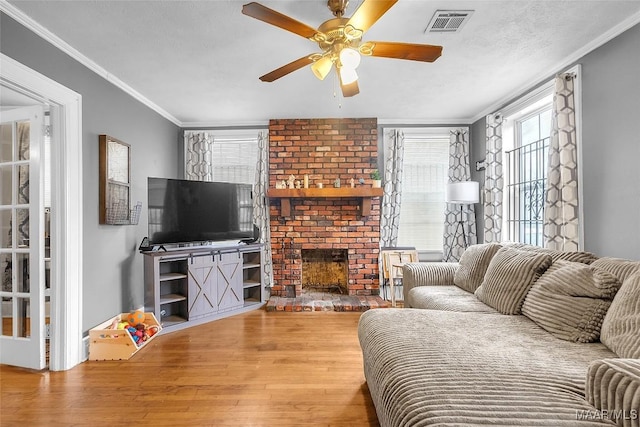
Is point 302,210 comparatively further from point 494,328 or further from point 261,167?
point 494,328

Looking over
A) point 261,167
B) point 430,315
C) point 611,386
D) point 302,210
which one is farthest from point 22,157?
point 611,386

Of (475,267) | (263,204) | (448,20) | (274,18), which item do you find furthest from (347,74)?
(263,204)

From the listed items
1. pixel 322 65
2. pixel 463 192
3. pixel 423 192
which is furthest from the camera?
pixel 423 192

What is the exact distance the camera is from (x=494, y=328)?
5.82ft

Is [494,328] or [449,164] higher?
[449,164]

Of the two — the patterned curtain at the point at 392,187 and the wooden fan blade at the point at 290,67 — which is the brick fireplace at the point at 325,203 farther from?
the wooden fan blade at the point at 290,67

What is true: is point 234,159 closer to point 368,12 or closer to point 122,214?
point 122,214

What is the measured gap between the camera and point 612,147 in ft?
7.47

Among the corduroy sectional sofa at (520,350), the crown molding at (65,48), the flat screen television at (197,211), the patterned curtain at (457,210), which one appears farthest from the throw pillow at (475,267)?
the crown molding at (65,48)

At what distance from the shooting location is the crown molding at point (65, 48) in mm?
1959

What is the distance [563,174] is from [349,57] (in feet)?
6.85

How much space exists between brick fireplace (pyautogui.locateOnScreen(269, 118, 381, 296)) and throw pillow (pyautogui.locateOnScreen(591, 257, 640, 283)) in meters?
2.63

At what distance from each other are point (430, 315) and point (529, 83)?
2.70 metres

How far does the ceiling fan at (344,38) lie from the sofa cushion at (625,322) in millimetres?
1549
